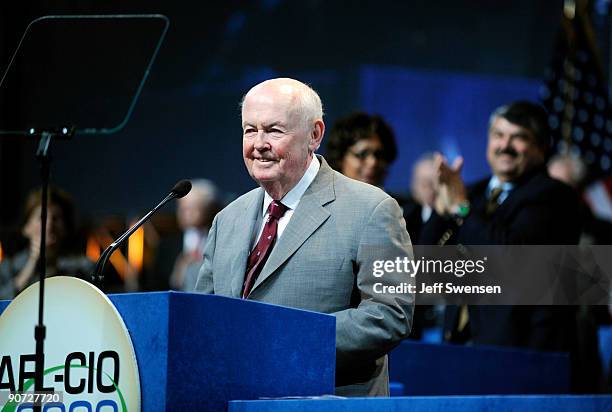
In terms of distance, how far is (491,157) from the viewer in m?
4.88

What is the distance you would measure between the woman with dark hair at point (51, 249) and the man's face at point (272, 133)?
2.36m

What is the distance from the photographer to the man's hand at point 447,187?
488 centimetres

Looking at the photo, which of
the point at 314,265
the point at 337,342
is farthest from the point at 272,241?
the point at 337,342

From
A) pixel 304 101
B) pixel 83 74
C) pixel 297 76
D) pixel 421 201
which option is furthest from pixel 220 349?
pixel 83 74

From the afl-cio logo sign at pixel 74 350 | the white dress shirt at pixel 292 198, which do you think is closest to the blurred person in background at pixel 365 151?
the white dress shirt at pixel 292 198

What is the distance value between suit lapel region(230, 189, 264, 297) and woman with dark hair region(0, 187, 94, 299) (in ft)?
7.25

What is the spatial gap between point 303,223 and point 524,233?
171 cm

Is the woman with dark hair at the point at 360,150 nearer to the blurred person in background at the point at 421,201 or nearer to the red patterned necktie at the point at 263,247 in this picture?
the blurred person in background at the point at 421,201

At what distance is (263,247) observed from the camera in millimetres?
3258

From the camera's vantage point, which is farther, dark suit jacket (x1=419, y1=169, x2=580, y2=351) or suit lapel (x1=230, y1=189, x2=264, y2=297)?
dark suit jacket (x1=419, y1=169, x2=580, y2=351)

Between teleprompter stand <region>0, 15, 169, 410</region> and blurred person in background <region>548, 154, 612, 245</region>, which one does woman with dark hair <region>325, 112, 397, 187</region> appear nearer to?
blurred person in background <region>548, 154, 612, 245</region>

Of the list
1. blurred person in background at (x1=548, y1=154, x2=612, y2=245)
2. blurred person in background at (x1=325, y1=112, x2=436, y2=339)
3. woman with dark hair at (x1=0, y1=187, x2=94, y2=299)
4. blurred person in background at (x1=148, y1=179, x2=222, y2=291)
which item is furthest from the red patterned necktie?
blurred person in background at (x1=148, y1=179, x2=222, y2=291)

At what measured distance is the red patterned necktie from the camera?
3.21m

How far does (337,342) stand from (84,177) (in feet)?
19.2
